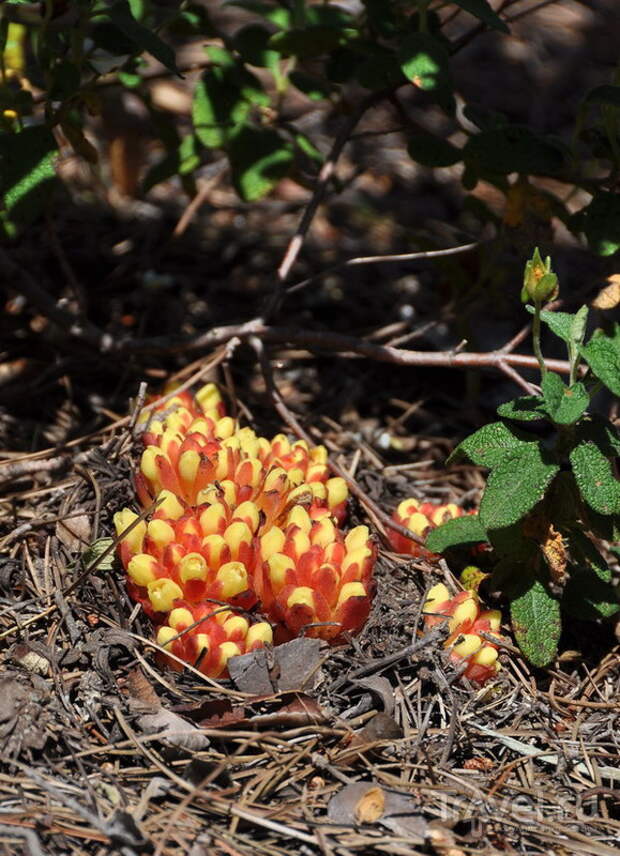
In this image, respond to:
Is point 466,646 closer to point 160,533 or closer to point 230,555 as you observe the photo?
point 230,555

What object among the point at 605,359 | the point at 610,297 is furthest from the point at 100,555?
the point at 610,297

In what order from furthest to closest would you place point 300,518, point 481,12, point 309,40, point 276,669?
point 309,40, point 481,12, point 300,518, point 276,669

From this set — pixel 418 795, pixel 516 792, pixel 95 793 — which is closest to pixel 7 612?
pixel 95 793

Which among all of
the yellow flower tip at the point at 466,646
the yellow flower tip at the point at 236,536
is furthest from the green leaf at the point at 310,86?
the yellow flower tip at the point at 466,646

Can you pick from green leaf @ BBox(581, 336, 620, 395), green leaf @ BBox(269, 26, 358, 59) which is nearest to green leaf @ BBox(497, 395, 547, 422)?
green leaf @ BBox(581, 336, 620, 395)

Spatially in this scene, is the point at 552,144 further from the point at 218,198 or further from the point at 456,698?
the point at 218,198

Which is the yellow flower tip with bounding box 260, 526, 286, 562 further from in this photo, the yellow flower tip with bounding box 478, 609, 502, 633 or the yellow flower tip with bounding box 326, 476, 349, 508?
the yellow flower tip with bounding box 478, 609, 502, 633

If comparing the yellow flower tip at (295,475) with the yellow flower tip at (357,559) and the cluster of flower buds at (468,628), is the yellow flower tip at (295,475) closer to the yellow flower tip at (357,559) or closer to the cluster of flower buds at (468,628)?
the yellow flower tip at (357,559)
